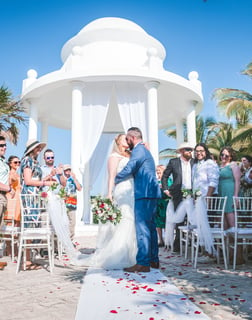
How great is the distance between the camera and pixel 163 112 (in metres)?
14.2

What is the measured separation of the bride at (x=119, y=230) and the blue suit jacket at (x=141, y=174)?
26cm

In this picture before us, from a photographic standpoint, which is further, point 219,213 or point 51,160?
point 51,160

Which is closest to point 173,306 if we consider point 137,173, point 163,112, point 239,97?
point 137,173

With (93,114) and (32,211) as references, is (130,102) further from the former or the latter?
(32,211)

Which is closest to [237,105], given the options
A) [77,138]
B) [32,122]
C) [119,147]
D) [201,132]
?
[77,138]

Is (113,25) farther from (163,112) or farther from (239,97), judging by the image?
(239,97)

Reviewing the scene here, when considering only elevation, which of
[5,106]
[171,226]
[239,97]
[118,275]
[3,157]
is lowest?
[118,275]

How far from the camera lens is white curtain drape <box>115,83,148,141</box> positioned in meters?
11.2

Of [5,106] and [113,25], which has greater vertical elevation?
[113,25]

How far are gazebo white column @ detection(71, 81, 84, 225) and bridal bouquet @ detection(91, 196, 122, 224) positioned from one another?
5.74 m

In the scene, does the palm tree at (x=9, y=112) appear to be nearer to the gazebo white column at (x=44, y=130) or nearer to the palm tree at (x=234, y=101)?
the gazebo white column at (x=44, y=130)

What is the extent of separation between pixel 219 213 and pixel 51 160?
9.85 feet

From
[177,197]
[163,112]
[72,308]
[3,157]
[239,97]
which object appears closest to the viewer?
[72,308]

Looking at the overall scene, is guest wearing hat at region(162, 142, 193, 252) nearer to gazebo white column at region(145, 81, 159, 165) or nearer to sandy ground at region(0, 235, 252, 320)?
sandy ground at region(0, 235, 252, 320)
